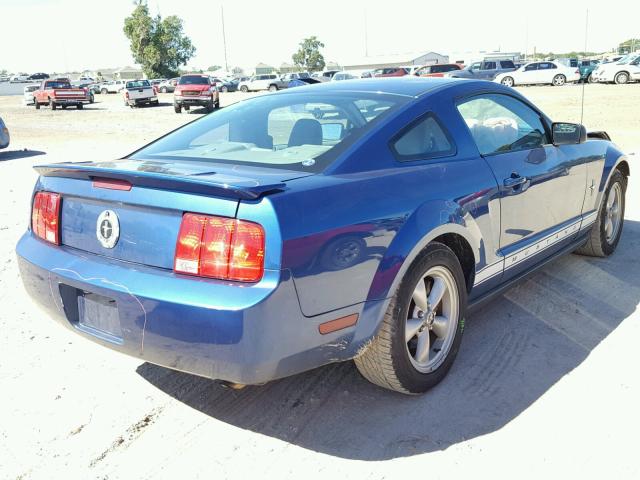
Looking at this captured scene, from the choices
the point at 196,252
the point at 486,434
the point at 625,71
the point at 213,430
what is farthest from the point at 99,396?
the point at 625,71

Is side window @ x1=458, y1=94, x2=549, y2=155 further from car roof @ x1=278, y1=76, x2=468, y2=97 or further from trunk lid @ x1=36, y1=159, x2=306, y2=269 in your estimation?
trunk lid @ x1=36, y1=159, x2=306, y2=269

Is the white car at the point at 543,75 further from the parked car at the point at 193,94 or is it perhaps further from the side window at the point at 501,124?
the side window at the point at 501,124

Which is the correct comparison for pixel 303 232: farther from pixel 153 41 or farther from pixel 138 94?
pixel 153 41

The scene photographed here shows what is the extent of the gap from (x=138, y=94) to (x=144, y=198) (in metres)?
33.1

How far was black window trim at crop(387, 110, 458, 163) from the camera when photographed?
3117mm

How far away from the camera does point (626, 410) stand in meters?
2.99

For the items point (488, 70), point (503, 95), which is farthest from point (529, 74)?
point (503, 95)

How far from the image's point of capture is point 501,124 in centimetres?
400

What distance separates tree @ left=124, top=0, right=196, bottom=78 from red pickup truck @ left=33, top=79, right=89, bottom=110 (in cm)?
4414

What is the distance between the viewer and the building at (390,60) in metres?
90.7

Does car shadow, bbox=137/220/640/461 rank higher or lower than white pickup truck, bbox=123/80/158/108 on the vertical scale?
lower

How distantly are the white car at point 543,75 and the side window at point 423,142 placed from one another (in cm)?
3475

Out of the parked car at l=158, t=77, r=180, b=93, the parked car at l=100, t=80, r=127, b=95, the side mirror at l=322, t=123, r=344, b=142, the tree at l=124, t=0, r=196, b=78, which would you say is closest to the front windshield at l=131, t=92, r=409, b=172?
the side mirror at l=322, t=123, r=344, b=142

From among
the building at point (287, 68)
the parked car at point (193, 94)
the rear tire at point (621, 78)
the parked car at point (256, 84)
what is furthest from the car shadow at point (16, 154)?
the building at point (287, 68)
